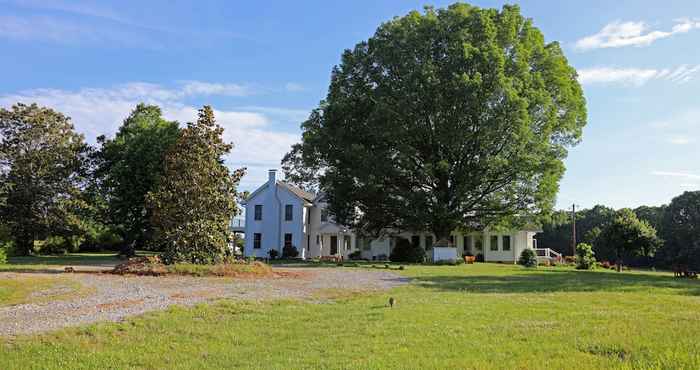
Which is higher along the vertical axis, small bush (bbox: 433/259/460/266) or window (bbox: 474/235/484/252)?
window (bbox: 474/235/484/252)

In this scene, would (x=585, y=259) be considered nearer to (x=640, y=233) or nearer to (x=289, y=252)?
(x=640, y=233)

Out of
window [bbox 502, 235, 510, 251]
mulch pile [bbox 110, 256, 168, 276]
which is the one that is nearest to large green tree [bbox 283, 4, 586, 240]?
window [bbox 502, 235, 510, 251]

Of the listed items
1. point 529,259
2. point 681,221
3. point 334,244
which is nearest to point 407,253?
point 529,259

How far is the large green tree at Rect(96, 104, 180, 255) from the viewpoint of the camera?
37.7m

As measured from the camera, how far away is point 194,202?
2509 cm

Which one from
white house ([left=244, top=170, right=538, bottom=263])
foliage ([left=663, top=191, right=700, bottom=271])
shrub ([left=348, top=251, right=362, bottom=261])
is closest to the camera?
white house ([left=244, top=170, right=538, bottom=263])

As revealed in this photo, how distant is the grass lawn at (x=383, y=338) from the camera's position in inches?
305

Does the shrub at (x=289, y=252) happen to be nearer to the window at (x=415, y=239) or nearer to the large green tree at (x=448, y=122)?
the large green tree at (x=448, y=122)

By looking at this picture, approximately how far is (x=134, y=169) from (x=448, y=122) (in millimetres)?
21022

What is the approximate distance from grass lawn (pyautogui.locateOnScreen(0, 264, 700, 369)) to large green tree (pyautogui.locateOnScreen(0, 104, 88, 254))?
3355 centimetres

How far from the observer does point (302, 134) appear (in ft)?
139

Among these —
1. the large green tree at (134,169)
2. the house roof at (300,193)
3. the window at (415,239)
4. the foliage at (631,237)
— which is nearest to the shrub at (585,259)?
the foliage at (631,237)

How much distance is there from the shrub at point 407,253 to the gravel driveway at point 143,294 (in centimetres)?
1832

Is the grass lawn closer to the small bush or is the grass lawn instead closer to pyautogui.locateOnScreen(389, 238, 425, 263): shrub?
the small bush
